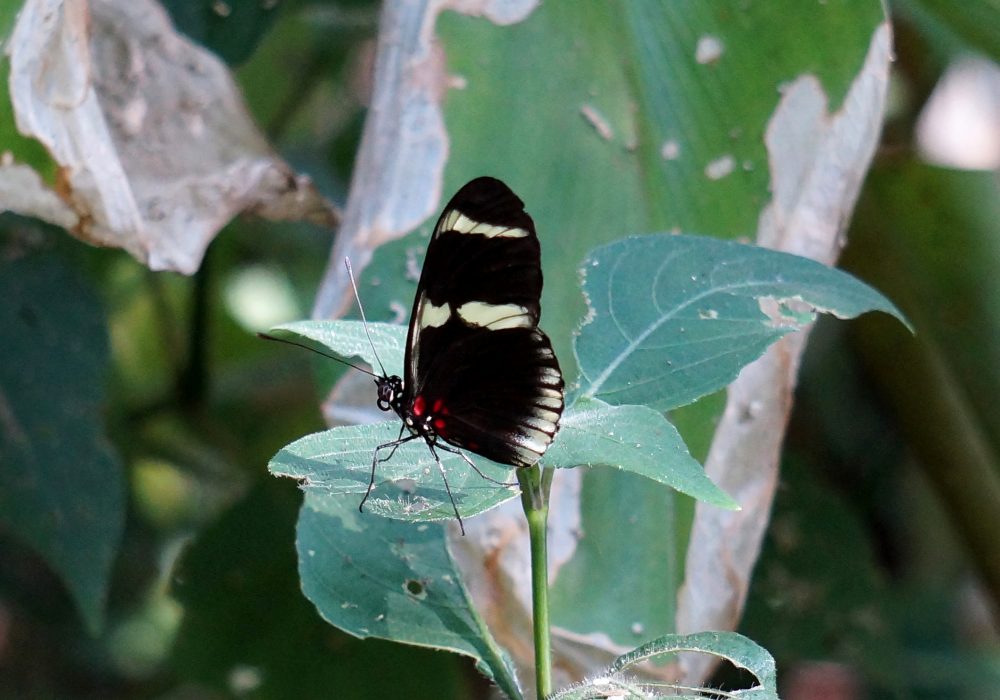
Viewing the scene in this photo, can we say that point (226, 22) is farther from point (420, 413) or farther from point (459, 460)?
point (459, 460)

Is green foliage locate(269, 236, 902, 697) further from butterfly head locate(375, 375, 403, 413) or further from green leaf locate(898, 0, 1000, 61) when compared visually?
green leaf locate(898, 0, 1000, 61)

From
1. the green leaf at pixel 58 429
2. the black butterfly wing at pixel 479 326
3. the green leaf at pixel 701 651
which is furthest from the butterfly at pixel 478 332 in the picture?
the green leaf at pixel 58 429

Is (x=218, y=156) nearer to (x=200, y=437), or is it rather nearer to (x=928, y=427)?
(x=200, y=437)

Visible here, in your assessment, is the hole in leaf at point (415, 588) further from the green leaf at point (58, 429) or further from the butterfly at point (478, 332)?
the green leaf at point (58, 429)

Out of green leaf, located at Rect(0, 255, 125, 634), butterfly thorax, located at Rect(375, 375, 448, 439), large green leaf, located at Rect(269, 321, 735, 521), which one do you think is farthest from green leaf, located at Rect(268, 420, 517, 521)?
green leaf, located at Rect(0, 255, 125, 634)

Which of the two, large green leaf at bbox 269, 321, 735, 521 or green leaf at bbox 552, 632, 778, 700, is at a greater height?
large green leaf at bbox 269, 321, 735, 521

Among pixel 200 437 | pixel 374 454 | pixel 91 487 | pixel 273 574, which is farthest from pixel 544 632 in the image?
pixel 200 437
